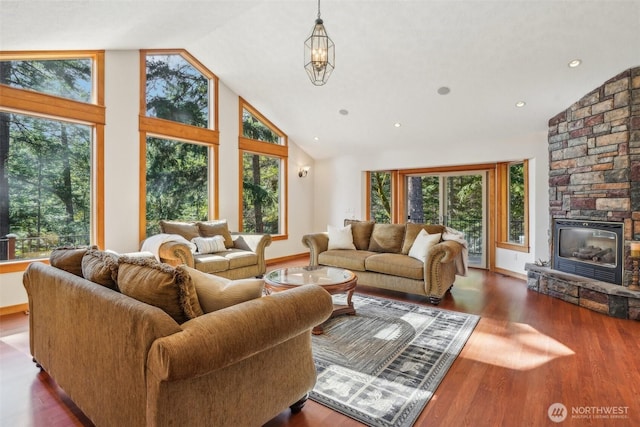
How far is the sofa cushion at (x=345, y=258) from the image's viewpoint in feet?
14.4

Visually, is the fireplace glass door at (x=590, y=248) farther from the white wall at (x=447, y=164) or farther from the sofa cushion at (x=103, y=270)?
the sofa cushion at (x=103, y=270)

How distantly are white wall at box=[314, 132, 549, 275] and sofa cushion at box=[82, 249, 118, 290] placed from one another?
533 centimetres

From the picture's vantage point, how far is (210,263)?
4.33m

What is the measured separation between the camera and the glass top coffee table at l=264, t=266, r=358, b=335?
3.03 meters

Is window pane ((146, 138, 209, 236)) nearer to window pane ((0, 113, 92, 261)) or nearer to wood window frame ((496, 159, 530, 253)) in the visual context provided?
window pane ((0, 113, 92, 261))

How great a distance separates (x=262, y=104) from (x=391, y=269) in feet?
12.6

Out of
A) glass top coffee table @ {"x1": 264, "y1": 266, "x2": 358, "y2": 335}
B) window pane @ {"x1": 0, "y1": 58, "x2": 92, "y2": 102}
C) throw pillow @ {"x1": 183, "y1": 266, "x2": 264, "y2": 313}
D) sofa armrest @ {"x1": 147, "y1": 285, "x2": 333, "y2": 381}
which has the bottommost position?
glass top coffee table @ {"x1": 264, "y1": 266, "x2": 358, "y2": 335}

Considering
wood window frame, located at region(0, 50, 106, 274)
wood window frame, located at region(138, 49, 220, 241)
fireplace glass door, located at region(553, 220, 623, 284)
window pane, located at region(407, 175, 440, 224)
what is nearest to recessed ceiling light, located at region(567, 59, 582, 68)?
fireplace glass door, located at region(553, 220, 623, 284)

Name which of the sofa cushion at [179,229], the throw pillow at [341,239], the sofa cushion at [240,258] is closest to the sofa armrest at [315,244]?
the throw pillow at [341,239]

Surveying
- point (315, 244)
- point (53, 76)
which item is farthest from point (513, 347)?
point (53, 76)

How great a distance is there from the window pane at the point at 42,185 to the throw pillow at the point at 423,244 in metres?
4.22

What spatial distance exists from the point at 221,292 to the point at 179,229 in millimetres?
3455

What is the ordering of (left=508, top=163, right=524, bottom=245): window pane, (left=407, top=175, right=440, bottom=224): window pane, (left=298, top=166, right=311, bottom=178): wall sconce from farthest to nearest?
(left=298, top=166, right=311, bottom=178): wall sconce
(left=407, top=175, right=440, bottom=224): window pane
(left=508, top=163, right=524, bottom=245): window pane

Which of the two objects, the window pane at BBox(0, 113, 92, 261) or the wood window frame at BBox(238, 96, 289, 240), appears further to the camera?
the wood window frame at BBox(238, 96, 289, 240)
